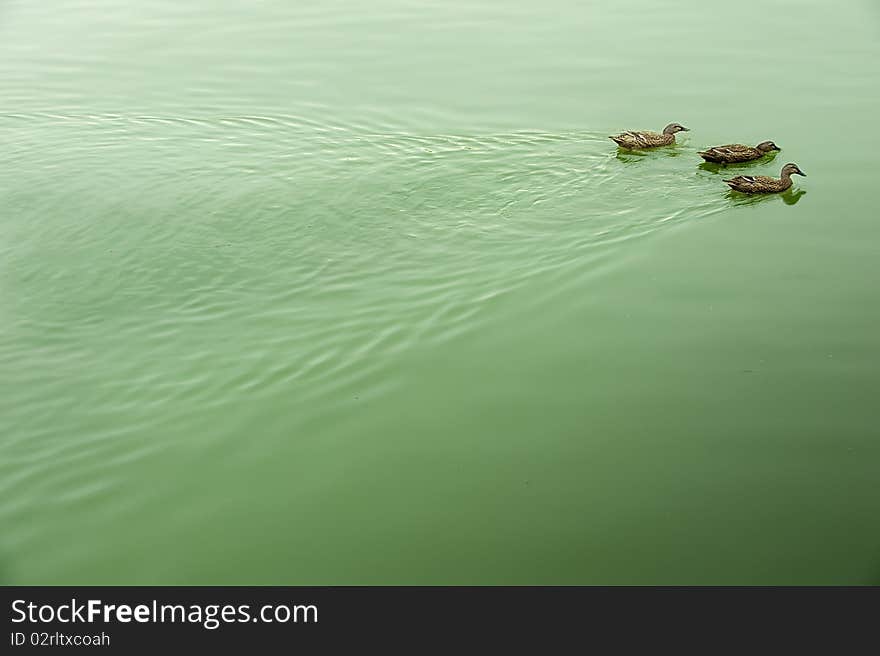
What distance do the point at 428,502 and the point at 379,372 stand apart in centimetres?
140

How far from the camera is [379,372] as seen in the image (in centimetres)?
736

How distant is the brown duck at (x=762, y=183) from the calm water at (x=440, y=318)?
13 centimetres

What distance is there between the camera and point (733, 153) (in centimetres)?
1015

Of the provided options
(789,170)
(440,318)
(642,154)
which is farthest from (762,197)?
(440,318)

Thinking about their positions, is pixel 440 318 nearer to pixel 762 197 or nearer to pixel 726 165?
pixel 762 197

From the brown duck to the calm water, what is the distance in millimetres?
131

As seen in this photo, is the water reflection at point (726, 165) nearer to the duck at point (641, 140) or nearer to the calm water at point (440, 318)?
the calm water at point (440, 318)

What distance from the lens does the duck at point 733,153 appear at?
1014 centimetres

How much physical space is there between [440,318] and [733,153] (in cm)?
392

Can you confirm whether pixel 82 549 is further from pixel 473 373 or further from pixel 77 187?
pixel 77 187

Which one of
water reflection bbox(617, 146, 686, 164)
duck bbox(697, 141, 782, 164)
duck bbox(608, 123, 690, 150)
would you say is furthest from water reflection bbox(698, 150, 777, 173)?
duck bbox(608, 123, 690, 150)

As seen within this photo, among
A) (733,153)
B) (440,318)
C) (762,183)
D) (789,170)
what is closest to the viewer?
(440,318)

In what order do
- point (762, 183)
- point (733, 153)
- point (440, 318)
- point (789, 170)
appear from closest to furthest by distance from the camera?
point (440, 318) → point (762, 183) → point (789, 170) → point (733, 153)

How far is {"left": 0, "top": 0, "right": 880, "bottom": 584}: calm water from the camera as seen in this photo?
599 centimetres
